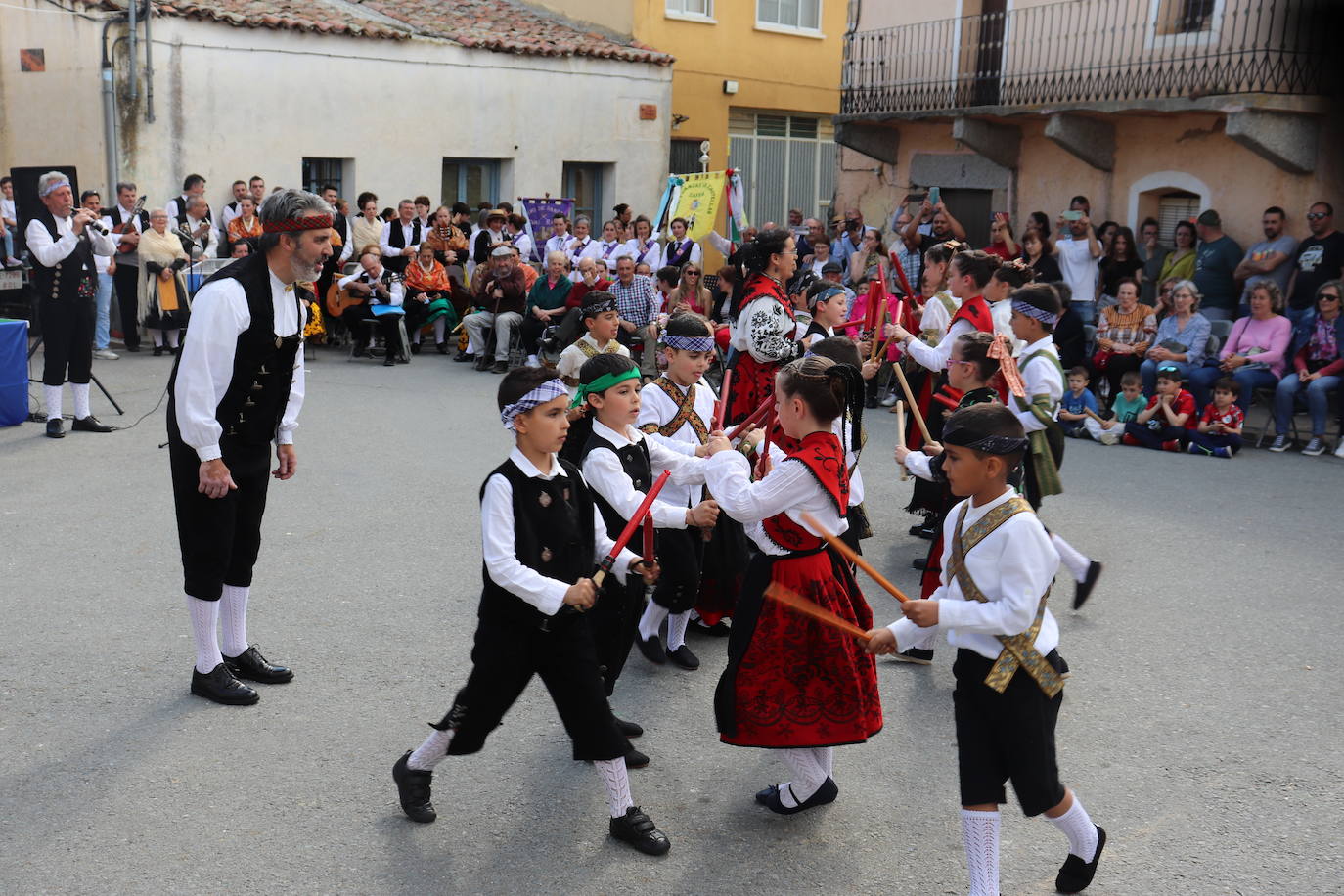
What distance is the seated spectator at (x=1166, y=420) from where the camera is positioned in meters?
10.8

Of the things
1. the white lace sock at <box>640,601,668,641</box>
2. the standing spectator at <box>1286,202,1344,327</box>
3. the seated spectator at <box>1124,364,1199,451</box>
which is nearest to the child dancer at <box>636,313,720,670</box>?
the white lace sock at <box>640,601,668,641</box>

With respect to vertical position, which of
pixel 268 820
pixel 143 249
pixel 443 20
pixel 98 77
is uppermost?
pixel 443 20

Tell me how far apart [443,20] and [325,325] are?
6269 mm

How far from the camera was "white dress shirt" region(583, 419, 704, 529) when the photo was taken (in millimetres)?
4418

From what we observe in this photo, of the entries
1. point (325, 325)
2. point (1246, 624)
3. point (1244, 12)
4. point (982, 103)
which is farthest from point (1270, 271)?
point (325, 325)

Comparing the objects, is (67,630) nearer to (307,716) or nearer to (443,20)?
(307,716)

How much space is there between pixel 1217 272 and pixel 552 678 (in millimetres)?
10875

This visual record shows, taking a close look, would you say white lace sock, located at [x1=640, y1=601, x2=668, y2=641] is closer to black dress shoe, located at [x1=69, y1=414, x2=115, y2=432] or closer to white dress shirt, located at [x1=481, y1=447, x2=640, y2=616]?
white dress shirt, located at [x1=481, y1=447, x2=640, y2=616]

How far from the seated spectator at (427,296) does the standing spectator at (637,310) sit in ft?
9.53

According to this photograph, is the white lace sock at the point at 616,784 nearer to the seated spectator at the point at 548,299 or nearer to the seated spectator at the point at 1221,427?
the seated spectator at the point at 1221,427

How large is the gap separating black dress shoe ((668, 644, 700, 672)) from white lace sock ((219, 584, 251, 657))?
179cm

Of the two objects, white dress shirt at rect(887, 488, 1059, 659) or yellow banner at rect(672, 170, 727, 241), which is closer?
white dress shirt at rect(887, 488, 1059, 659)

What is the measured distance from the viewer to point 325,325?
15.8 metres

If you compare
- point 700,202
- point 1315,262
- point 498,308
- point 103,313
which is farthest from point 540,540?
point 700,202
